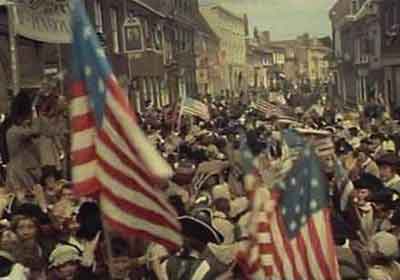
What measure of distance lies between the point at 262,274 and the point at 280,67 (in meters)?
139

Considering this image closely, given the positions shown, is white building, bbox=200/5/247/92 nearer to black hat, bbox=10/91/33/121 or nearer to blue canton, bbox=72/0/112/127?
black hat, bbox=10/91/33/121

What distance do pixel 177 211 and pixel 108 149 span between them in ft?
8.81

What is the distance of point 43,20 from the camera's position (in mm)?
18281

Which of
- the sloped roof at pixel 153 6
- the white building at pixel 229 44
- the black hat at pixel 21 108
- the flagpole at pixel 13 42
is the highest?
the sloped roof at pixel 153 6

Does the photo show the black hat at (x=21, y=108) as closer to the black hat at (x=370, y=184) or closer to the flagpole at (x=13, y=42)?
the flagpole at (x=13, y=42)

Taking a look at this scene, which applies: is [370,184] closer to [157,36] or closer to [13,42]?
[13,42]

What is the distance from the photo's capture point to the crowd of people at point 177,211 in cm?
698

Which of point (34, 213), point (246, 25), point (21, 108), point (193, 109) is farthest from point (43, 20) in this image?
point (246, 25)

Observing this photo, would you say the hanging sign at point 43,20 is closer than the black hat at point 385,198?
No

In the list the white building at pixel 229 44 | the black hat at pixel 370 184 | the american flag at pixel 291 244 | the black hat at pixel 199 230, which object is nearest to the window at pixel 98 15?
the black hat at pixel 370 184

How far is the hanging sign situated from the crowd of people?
378 centimetres

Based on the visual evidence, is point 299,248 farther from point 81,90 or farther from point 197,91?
point 197,91

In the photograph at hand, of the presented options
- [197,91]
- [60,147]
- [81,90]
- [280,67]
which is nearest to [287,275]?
[81,90]

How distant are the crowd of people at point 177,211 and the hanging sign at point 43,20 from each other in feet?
12.4
